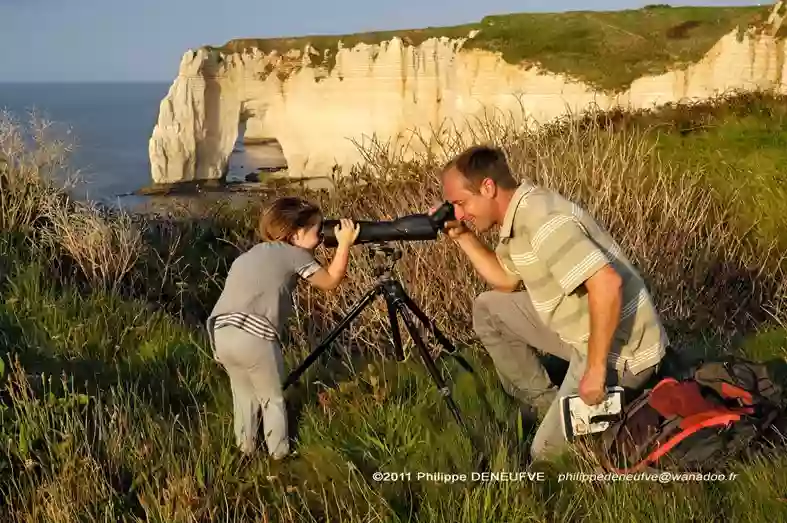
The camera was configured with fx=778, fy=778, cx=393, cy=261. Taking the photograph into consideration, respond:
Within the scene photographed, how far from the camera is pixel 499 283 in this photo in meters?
3.44

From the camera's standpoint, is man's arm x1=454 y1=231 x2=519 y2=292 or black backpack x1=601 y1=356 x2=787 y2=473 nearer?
black backpack x1=601 y1=356 x2=787 y2=473

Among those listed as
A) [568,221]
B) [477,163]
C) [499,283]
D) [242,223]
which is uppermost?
[477,163]

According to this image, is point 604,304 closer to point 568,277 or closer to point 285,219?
point 568,277

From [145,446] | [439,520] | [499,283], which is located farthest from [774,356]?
Answer: [145,446]

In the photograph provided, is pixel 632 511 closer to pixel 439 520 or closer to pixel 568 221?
pixel 439 520

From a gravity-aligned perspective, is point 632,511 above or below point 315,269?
below

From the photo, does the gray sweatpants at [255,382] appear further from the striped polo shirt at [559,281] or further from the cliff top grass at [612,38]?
the cliff top grass at [612,38]

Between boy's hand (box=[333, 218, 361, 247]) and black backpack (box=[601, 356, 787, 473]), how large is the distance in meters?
1.19

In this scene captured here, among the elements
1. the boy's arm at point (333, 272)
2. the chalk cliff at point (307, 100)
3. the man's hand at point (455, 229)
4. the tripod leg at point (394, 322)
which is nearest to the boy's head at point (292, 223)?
the boy's arm at point (333, 272)

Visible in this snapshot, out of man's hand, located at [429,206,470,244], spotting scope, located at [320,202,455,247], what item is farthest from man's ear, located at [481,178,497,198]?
man's hand, located at [429,206,470,244]

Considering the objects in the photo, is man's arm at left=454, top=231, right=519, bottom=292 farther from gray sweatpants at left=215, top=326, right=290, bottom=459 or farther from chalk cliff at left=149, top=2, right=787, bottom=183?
chalk cliff at left=149, top=2, right=787, bottom=183

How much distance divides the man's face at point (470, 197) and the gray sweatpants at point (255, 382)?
2.98 ft

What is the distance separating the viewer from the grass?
259cm

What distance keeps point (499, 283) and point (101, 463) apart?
1.77 meters
